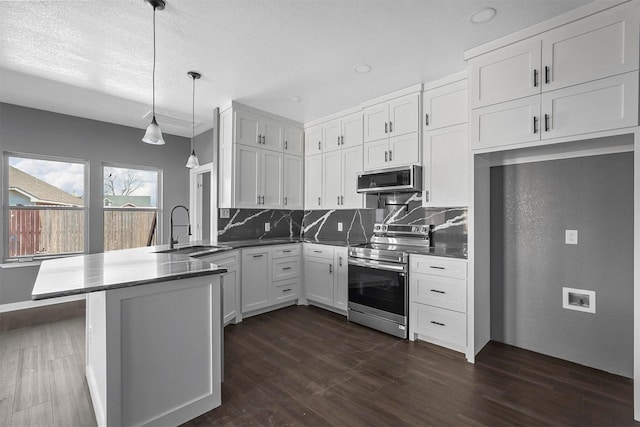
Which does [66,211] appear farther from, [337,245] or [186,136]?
[337,245]

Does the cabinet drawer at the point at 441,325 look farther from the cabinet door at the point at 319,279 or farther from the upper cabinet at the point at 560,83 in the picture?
the upper cabinet at the point at 560,83

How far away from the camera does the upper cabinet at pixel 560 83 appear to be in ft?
6.22

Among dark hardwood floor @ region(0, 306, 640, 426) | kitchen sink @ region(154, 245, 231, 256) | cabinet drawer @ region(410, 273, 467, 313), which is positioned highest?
kitchen sink @ region(154, 245, 231, 256)

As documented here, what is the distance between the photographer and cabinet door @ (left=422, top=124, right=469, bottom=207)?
9.62 feet

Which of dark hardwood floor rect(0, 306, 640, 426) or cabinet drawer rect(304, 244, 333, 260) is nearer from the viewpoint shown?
dark hardwood floor rect(0, 306, 640, 426)

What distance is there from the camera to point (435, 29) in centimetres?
229

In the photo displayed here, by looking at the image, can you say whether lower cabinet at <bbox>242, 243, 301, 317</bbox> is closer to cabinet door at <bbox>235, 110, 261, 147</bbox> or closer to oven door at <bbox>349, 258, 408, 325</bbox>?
oven door at <bbox>349, 258, 408, 325</bbox>

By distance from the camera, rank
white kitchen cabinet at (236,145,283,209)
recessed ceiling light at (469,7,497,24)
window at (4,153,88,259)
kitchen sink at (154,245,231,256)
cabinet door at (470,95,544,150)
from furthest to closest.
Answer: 1. window at (4,153,88,259)
2. white kitchen cabinet at (236,145,283,209)
3. kitchen sink at (154,245,231,256)
4. cabinet door at (470,95,544,150)
5. recessed ceiling light at (469,7,497,24)

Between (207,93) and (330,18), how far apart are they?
6.46 ft

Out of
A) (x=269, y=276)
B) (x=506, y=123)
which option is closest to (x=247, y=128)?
(x=269, y=276)

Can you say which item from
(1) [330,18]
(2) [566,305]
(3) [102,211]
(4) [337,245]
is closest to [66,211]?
(3) [102,211]

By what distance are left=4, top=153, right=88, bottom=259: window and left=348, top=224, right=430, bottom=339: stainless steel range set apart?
163 inches

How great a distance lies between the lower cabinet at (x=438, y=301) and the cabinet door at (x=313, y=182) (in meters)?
1.87

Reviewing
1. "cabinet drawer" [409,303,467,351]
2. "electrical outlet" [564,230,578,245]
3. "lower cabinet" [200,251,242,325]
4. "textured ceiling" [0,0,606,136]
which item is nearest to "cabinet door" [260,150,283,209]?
"textured ceiling" [0,0,606,136]
